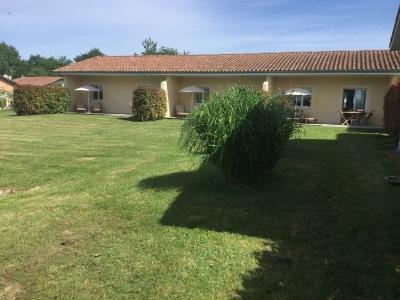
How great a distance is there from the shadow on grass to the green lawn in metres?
0.02

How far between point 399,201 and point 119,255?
13.5 feet

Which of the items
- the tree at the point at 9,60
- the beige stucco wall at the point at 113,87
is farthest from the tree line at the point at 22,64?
the beige stucco wall at the point at 113,87

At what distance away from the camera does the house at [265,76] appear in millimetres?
23266

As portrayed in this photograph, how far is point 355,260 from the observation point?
14.9 ft

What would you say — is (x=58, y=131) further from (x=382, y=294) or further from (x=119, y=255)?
(x=382, y=294)

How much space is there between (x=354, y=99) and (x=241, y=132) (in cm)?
Answer: 1880

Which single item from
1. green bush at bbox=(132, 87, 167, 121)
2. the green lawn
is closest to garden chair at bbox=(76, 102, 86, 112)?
green bush at bbox=(132, 87, 167, 121)

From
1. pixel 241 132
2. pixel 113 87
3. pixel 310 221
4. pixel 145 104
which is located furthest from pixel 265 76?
pixel 310 221

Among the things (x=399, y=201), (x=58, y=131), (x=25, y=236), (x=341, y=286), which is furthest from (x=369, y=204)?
(x=58, y=131)

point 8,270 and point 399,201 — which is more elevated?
point 399,201

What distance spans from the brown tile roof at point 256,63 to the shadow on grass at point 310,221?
14598mm

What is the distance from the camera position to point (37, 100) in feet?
87.8

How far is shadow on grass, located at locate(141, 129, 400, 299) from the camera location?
13.6ft

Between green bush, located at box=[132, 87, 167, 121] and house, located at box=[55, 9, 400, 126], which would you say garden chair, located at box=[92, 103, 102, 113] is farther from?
green bush, located at box=[132, 87, 167, 121]
